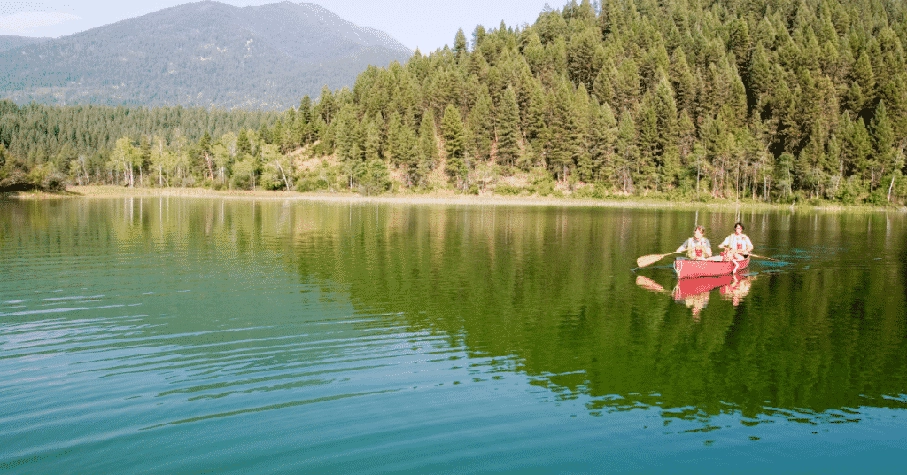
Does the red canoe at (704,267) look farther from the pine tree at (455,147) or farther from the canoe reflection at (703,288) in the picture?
the pine tree at (455,147)

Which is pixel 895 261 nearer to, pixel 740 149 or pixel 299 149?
pixel 740 149

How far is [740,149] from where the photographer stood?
12638cm

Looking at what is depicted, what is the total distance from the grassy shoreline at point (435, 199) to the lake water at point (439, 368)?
8552 cm

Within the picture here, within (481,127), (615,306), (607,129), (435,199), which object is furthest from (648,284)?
(481,127)

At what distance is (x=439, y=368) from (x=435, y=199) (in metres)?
110

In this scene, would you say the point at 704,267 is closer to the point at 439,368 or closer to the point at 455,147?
the point at 439,368

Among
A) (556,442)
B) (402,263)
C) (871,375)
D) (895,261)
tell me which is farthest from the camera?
(895,261)

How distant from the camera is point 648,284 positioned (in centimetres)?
2958

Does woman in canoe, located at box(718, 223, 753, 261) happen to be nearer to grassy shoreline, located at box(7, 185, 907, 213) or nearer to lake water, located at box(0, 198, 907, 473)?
lake water, located at box(0, 198, 907, 473)

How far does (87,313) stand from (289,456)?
13.7 m

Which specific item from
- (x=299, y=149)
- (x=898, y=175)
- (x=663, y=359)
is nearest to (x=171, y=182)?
(x=299, y=149)

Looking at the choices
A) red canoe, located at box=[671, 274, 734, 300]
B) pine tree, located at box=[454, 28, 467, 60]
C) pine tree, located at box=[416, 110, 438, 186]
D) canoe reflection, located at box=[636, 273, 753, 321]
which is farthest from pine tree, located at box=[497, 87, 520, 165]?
red canoe, located at box=[671, 274, 734, 300]

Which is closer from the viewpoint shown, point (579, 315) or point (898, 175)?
point (579, 315)

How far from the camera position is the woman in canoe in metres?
33.1
